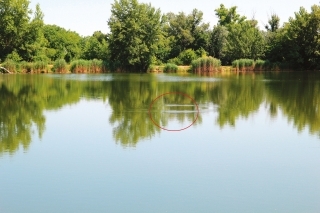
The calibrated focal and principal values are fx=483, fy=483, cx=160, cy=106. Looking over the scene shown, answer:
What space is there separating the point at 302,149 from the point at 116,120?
5.50 metres

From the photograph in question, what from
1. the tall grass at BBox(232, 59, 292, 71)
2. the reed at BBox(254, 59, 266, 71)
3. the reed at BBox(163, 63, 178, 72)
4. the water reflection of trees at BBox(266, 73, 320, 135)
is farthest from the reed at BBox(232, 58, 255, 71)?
the water reflection of trees at BBox(266, 73, 320, 135)

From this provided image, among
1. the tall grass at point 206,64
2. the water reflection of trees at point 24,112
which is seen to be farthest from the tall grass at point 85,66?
the water reflection of trees at point 24,112

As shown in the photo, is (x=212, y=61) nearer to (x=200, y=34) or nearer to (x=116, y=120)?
(x=200, y=34)

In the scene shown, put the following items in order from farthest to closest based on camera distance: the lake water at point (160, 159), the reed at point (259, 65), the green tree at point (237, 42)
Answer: the green tree at point (237, 42)
the reed at point (259, 65)
the lake water at point (160, 159)

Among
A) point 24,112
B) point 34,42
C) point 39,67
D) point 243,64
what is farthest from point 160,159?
point 34,42

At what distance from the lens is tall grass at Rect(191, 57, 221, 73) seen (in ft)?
161

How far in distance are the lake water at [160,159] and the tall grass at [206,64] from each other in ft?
110

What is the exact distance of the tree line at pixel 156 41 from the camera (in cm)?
4981

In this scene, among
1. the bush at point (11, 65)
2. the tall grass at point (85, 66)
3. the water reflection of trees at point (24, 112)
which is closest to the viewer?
the water reflection of trees at point (24, 112)

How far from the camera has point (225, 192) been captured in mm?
6652

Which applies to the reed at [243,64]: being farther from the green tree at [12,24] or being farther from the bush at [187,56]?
the green tree at [12,24]

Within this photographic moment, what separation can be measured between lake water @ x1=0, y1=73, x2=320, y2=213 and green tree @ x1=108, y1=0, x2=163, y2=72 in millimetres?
33950

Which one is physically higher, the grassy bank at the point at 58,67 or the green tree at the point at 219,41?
the green tree at the point at 219,41

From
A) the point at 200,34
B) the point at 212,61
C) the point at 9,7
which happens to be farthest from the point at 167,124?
the point at 200,34
